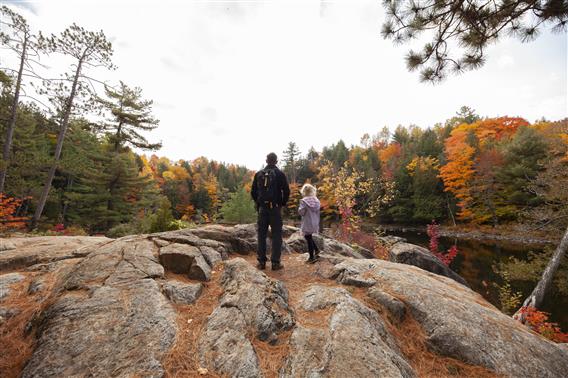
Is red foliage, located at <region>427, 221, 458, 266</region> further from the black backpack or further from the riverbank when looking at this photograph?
the riverbank

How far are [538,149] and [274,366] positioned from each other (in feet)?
118

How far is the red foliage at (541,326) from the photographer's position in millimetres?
5934

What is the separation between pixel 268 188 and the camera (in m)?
4.59

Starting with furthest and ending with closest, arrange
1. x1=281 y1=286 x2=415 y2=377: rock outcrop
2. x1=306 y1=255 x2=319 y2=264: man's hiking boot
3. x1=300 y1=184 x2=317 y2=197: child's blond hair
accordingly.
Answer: x1=300 y1=184 x2=317 y2=197: child's blond hair
x1=306 y1=255 x2=319 y2=264: man's hiking boot
x1=281 y1=286 x2=415 y2=377: rock outcrop

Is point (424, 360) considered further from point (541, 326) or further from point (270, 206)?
point (541, 326)

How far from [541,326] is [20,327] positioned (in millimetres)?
10702

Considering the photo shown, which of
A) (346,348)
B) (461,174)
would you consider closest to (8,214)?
(346,348)

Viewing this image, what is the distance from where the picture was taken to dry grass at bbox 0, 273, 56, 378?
226cm

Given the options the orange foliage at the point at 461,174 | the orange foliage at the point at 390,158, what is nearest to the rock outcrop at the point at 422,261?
the orange foliage at the point at 461,174

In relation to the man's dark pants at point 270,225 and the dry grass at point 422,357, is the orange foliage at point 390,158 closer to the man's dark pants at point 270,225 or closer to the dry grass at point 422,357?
the man's dark pants at point 270,225

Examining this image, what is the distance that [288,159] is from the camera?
56.3m

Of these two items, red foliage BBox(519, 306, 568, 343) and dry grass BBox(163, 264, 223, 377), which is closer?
dry grass BBox(163, 264, 223, 377)

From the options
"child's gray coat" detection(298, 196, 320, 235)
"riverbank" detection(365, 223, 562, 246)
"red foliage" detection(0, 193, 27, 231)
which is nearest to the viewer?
"child's gray coat" detection(298, 196, 320, 235)

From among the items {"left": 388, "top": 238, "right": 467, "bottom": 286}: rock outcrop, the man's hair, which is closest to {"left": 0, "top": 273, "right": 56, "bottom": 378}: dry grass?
the man's hair
